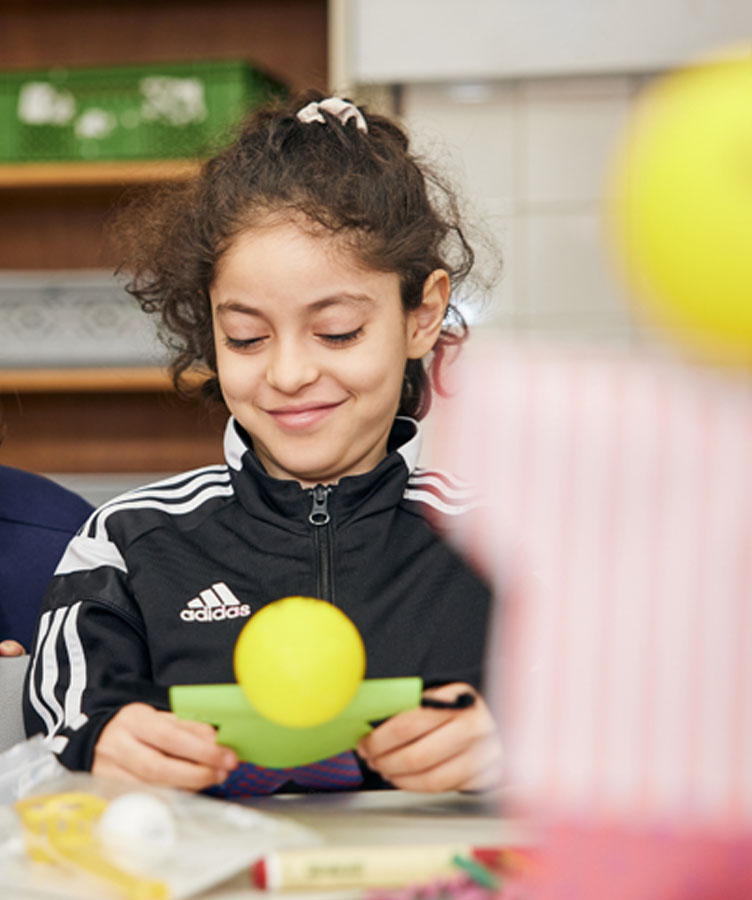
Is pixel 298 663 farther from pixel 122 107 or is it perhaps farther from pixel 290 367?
pixel 122 107

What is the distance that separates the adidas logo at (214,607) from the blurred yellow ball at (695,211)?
2.06 ft

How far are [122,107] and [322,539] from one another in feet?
5.65

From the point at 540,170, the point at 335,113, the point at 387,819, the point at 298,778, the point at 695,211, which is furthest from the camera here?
the point at 540,170

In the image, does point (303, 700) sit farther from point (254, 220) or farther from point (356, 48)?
point (356, 48)

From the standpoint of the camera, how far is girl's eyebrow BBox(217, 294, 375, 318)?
0.95 metres

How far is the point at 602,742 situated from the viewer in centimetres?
42

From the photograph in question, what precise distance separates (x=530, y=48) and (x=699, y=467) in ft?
6.83

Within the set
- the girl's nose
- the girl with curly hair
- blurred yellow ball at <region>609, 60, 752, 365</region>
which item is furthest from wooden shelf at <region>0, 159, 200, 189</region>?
blurred yellow ball at <region>609, 60, 752, 365</region>

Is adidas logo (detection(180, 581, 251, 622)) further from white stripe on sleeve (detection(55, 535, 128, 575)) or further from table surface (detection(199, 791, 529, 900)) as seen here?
table surface (detection(199, 791, 529, 900))

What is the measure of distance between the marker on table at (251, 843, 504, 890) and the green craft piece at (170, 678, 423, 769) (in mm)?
98

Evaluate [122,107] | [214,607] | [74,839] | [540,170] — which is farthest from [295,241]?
[122,107]

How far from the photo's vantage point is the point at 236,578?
1004 millimetres

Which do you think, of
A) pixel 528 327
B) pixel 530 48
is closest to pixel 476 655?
pixel 528 327

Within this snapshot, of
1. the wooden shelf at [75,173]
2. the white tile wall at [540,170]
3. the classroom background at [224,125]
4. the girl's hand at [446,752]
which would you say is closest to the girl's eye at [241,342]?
the girl's hand at [446,752]
